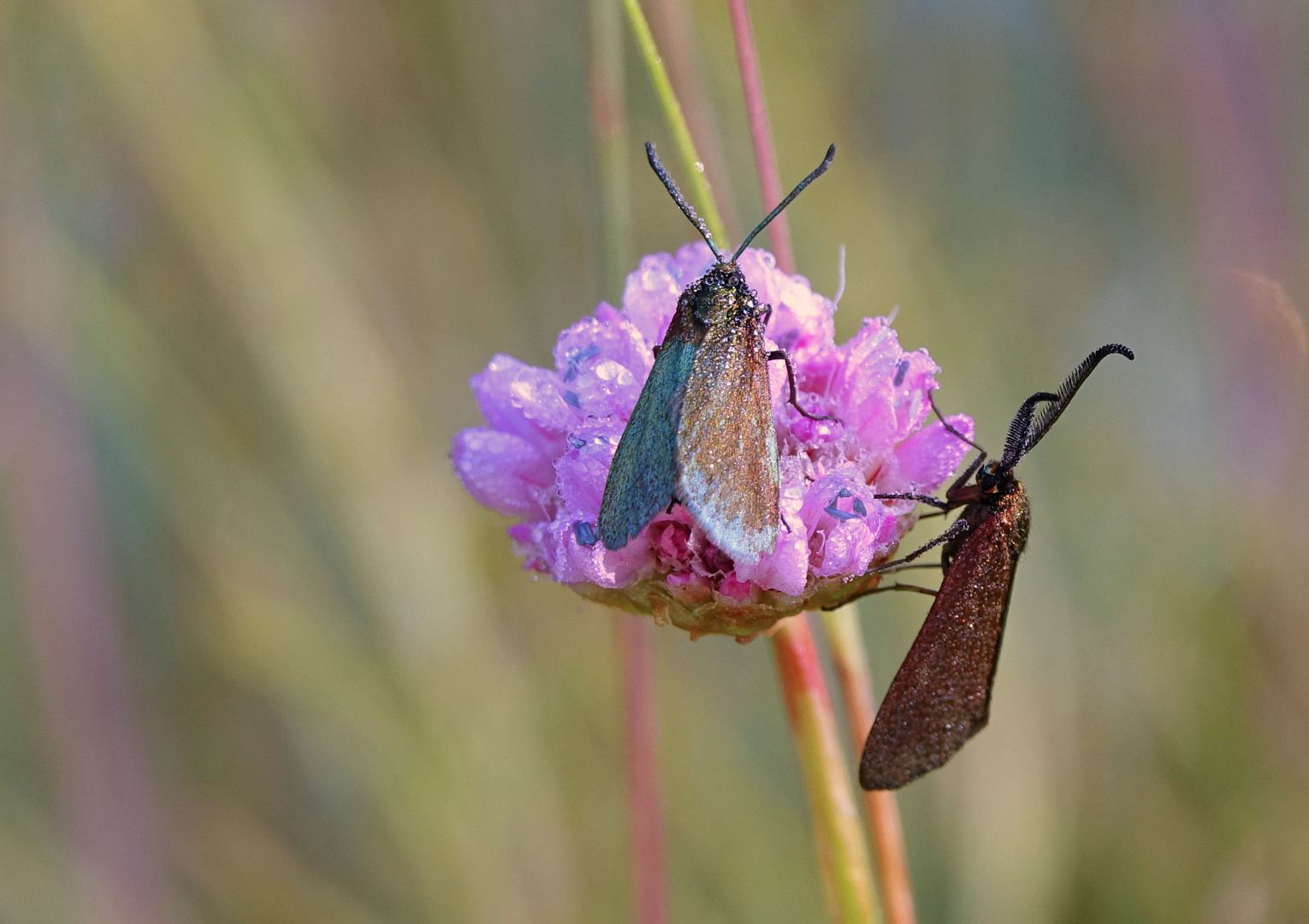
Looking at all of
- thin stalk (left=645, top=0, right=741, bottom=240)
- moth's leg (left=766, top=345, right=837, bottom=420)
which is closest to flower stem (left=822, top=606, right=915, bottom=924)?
moth's leg (left=766, top=345, right=837, bottom=420)

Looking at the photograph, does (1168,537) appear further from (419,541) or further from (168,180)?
(168,180)

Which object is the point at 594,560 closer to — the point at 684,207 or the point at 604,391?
the point at 604,391

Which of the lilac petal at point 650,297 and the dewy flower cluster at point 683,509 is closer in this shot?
the dewy flower cluster at point 683,509

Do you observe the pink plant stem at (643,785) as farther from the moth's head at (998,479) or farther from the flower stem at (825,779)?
the moth's head at (998,479)

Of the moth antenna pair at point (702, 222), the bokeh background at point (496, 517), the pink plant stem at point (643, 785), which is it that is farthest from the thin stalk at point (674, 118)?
the bokeh background at point (496, 517)

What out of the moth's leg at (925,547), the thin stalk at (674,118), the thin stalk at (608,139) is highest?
the thin stalk at (608,139)

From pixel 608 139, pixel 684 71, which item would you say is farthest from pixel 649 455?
pixel 684 71
